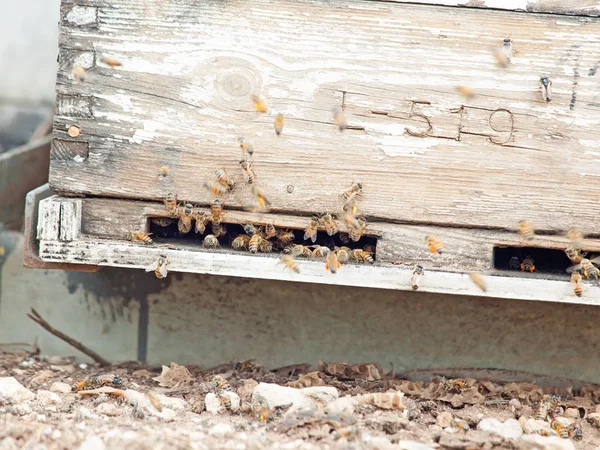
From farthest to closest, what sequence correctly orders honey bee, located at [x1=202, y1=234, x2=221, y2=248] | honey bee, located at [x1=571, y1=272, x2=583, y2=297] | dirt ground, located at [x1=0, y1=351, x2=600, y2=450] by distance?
honey bee, located at [x1=202, y1=234, x2=221, y2=248] < honey bee, located at [x1=571, y1=272, x2=583, y2=297] < dirt ground, located at [x1=0, y1=351, x2=600, y2=450]

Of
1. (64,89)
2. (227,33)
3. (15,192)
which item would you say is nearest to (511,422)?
(227,33)

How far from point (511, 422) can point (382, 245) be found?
987mm

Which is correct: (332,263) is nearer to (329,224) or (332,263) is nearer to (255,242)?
(329,224)

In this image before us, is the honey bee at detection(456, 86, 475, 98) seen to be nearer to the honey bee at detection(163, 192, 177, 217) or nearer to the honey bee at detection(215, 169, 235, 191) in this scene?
the honey bee at detection(215, 169, 235, 191)

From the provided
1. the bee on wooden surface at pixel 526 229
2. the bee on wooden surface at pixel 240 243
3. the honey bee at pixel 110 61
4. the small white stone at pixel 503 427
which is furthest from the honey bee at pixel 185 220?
the small white stone at pixel 503 427

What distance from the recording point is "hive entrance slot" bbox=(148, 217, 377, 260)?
13.1ft

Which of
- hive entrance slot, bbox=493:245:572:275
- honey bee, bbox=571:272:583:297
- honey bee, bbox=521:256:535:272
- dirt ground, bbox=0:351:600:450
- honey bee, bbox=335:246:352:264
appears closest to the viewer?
dirt ground, bbox=0:351:600:450

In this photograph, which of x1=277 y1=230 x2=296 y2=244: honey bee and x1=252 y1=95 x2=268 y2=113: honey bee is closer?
x1=252 y1=95 x2=268 y2=113: honey bee

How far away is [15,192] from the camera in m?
5.64

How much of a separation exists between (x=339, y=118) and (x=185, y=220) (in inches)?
32.9

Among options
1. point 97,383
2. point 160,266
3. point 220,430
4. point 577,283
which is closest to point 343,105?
point 160,266

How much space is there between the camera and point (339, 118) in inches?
144

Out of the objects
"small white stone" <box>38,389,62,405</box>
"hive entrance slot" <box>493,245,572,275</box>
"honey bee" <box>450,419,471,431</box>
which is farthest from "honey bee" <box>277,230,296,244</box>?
"small white stone" <box>38,389,62,405</box>

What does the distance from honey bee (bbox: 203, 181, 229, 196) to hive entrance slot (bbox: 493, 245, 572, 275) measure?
1.36 metres
